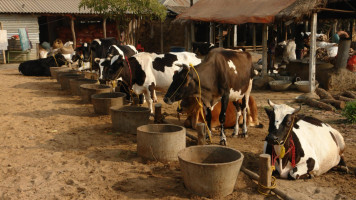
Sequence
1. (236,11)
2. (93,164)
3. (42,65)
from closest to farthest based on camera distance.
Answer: (93,164) → (236,11) → (42,65)

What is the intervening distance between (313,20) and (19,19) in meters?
17.9

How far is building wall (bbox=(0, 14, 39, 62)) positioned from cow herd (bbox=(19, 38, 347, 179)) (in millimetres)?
14986

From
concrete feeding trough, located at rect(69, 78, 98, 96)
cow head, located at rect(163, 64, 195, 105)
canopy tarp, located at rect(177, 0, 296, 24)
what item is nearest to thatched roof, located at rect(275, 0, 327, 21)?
canopy tarp, located at rect(177, 0, 296, 24)

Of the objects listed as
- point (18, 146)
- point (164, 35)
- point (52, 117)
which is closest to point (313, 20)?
point (52, 117)

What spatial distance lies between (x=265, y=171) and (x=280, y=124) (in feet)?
2.35

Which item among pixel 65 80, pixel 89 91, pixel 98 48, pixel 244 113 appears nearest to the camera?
pixel 244 113

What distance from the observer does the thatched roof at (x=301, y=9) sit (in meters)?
10.7

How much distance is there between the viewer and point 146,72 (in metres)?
8.56

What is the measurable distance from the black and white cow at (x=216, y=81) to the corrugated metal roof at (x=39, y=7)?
54.4 feet

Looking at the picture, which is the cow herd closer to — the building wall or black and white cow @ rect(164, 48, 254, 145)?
black and white cow @ rect(164, 48, 254, 145)

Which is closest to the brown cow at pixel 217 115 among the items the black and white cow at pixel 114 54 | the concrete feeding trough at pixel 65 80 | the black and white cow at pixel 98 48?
the black and white cow at pixel 114 54

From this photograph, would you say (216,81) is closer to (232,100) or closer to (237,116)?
(232,100)

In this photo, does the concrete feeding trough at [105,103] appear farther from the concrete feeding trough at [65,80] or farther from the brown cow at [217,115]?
the concrete feeding trough at [65,80]

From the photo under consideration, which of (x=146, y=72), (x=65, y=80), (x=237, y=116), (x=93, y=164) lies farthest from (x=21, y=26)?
(x=93, y=164)
